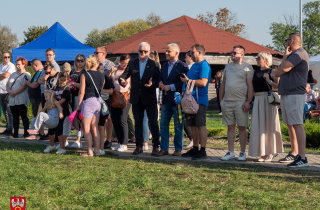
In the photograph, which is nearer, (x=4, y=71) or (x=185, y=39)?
(x=4, y=71)

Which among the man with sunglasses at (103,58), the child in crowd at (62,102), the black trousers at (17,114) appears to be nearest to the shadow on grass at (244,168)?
the child in crowd at (62,102)

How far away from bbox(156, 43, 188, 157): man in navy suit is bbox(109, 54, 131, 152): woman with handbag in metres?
0.93

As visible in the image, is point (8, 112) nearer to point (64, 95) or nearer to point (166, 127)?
point (64, 95)

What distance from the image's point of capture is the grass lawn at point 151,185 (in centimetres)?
373

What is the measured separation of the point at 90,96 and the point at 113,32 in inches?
2980

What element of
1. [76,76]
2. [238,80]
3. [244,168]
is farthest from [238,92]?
[76,76]

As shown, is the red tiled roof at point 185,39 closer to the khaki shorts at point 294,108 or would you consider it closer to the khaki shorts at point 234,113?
the khaki shorts at point 234,113

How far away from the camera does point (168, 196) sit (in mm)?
3967

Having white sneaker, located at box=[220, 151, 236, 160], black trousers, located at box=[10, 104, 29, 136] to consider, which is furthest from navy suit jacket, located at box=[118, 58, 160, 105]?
black trousers, located at box=[10, 104, 29, 136]

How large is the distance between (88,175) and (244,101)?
3.01m

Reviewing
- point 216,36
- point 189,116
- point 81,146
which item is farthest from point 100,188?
point 216,36

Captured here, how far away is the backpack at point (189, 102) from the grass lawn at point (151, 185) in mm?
901

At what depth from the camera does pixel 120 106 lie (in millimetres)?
7402

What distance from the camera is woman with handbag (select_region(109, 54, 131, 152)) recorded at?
7391 mm
